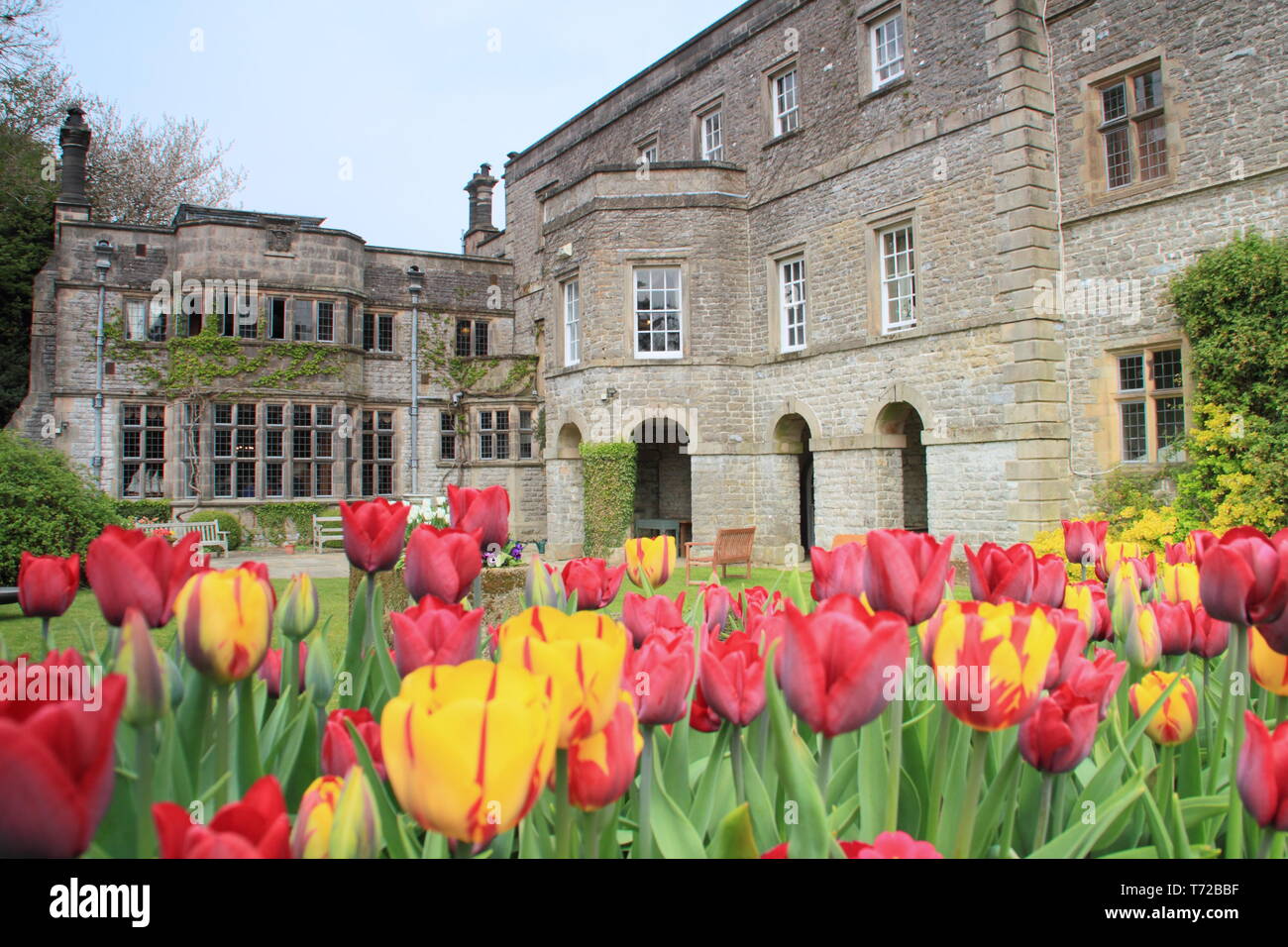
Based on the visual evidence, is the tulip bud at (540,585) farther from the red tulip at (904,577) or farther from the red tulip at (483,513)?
the red tulip at (904,577)

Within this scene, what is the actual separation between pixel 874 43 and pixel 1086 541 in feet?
54.1

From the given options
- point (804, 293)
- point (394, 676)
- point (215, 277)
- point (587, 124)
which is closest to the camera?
point (394, 676)

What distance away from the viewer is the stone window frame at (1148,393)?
502 inches

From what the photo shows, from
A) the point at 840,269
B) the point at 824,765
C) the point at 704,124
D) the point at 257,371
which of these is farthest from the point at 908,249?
the point at 257,371

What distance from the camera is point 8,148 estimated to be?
27719 millimetres

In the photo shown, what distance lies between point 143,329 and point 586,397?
13.2 meters

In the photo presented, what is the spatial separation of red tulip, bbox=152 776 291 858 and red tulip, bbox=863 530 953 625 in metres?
0.87

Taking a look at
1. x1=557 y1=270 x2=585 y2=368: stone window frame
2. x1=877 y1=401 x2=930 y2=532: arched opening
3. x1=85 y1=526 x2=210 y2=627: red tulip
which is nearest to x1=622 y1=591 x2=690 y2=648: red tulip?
x1=85 y1=526 x2=210 y2=627: red tulip

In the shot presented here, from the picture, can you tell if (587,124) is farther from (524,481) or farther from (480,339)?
(524,481)

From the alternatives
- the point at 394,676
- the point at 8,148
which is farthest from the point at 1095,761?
the point at 8,148

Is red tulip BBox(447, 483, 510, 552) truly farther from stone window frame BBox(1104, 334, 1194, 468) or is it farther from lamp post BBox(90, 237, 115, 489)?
lamp post BBox(90, 237, 115, 489)

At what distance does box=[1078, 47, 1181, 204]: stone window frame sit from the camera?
41.7 ft

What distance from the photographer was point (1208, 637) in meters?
1.83
